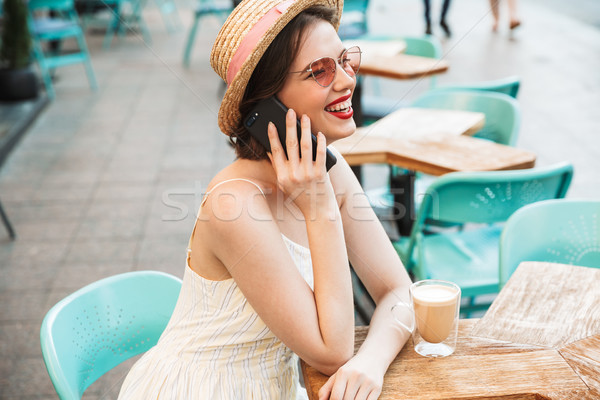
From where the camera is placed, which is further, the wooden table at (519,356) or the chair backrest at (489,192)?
the chair backrest at (489,192)

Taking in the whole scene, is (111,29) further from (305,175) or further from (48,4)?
(305,175)

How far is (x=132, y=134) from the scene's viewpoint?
5.12m

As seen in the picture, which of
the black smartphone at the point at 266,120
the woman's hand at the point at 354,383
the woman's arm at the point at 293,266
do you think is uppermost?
the black smartphone at the point at 266,120

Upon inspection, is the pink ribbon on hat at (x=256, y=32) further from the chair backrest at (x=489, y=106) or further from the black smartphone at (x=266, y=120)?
the chair backrest at (x=489, y=106)

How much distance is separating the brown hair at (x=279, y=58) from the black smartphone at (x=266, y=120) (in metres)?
0.02

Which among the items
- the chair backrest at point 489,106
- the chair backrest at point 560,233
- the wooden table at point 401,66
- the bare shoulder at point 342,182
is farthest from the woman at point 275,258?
the wooden table at point 401,66

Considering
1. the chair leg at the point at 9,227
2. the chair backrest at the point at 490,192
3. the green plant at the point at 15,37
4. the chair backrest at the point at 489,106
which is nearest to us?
the chair backrest at the point at 490,192

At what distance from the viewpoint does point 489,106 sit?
2982 mm

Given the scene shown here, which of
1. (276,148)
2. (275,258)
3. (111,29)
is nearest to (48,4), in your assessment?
(111,29)

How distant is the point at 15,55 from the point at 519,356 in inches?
212

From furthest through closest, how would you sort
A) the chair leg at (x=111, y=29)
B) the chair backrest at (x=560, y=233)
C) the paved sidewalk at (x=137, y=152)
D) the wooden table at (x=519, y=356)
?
the chair leg at (x=111, y=29) < the paved sidewalk at (x=137, y=152) < the chair backrest at (x=560, y=233) < the wooden table at (x=519, y=356)

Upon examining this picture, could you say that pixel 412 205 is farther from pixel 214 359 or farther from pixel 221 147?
pixel 221 147

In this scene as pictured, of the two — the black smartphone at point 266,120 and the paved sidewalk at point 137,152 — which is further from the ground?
the black smartphone at point 266,120

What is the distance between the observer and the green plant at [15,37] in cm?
521
